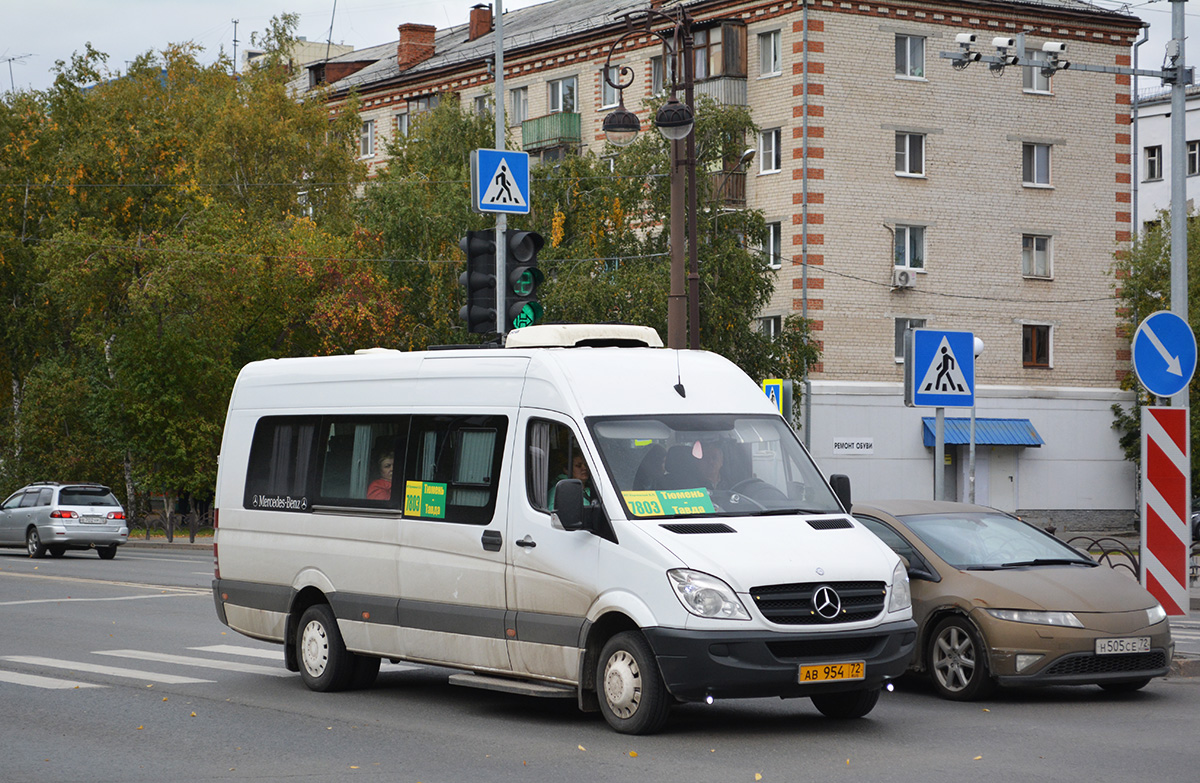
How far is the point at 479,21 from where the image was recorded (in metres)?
65.3

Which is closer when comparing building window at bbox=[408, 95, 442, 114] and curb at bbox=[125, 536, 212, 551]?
curb at bbox=[125, 536, 212, 551]

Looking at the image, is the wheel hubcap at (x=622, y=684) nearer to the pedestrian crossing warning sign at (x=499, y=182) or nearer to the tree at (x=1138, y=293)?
the pedestrian crossing warning sign at (x=499, y=182)

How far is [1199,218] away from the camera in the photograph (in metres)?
56.3

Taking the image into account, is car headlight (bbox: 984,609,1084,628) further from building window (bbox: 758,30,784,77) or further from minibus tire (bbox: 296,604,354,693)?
building window (bbox: 758,30,784,77)

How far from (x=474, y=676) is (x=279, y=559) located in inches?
95.5

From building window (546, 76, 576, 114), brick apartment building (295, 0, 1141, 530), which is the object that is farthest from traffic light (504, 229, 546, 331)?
building window (546, 76, 576, 114)

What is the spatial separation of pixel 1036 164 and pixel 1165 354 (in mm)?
36768

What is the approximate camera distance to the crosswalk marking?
50.0 feet

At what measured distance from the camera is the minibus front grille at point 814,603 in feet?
Result: 32.2

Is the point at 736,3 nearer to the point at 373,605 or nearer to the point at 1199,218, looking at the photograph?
the point at 1199,218

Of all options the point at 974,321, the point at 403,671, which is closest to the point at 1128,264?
the point at 974,321

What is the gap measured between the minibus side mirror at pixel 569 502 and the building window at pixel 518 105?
157 feet

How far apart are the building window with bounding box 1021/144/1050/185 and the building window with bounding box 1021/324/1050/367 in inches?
167

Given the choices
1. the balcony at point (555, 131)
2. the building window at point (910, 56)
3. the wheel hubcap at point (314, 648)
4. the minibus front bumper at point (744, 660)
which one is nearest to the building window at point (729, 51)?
the building window at point (910, 56)
